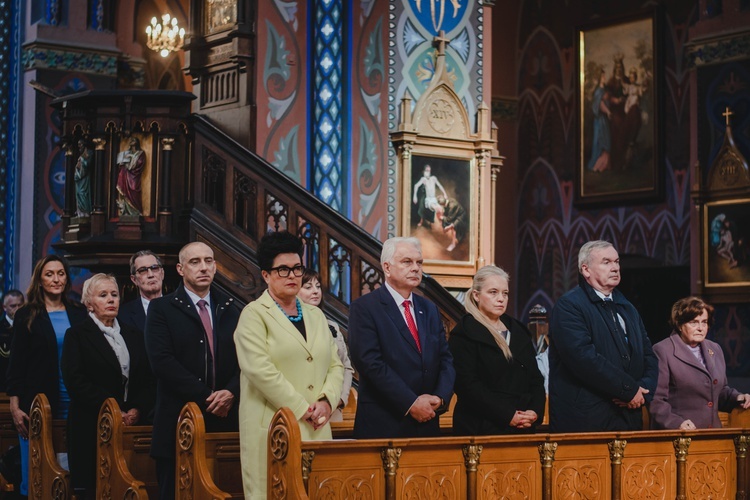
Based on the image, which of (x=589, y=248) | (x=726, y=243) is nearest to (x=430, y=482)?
(x=589, y=248)

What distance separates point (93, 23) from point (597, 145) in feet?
24.1

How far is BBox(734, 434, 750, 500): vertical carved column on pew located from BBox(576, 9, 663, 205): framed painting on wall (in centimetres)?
1032

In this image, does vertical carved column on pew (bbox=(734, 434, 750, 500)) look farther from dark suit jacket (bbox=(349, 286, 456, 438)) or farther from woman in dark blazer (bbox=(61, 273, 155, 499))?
woman in dark blazer (bbox=(61, 273, 155, 499))

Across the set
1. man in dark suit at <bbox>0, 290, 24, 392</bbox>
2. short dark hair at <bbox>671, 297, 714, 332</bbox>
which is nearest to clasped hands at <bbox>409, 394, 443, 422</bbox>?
short dark hair at <bbox>671, 297, 714, 332</bbox>

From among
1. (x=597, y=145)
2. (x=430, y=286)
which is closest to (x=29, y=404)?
(x=430, y=286)

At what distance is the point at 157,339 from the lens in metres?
5.84

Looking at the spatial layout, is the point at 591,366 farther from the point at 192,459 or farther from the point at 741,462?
the point at 192,459

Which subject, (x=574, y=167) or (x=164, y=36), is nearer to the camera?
(x=164, y=36)

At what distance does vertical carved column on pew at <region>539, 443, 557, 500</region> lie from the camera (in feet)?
18.1

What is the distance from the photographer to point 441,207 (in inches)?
463

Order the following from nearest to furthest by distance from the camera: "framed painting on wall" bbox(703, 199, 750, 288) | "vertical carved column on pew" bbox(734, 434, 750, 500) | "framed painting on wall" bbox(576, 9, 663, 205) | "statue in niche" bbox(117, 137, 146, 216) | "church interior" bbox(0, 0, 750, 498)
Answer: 1. "vertical carved column on pew" bbox(734, 434, 750, 500)
2. "statue in niche" bbox(117, 137, 146, 216)
3. "church interior" bbox(0, 0, 750, 498)
4. "framed painting on wall" bbox(703, 199, 750, 288)
5. "framed painting on wall" bbox(576, 9, 663, 205)

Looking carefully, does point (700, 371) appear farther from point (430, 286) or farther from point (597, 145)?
point (597, 145)

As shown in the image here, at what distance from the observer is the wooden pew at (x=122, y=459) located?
607cm

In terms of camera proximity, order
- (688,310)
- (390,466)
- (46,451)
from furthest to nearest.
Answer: (46,451), (688,310), (390,466)
